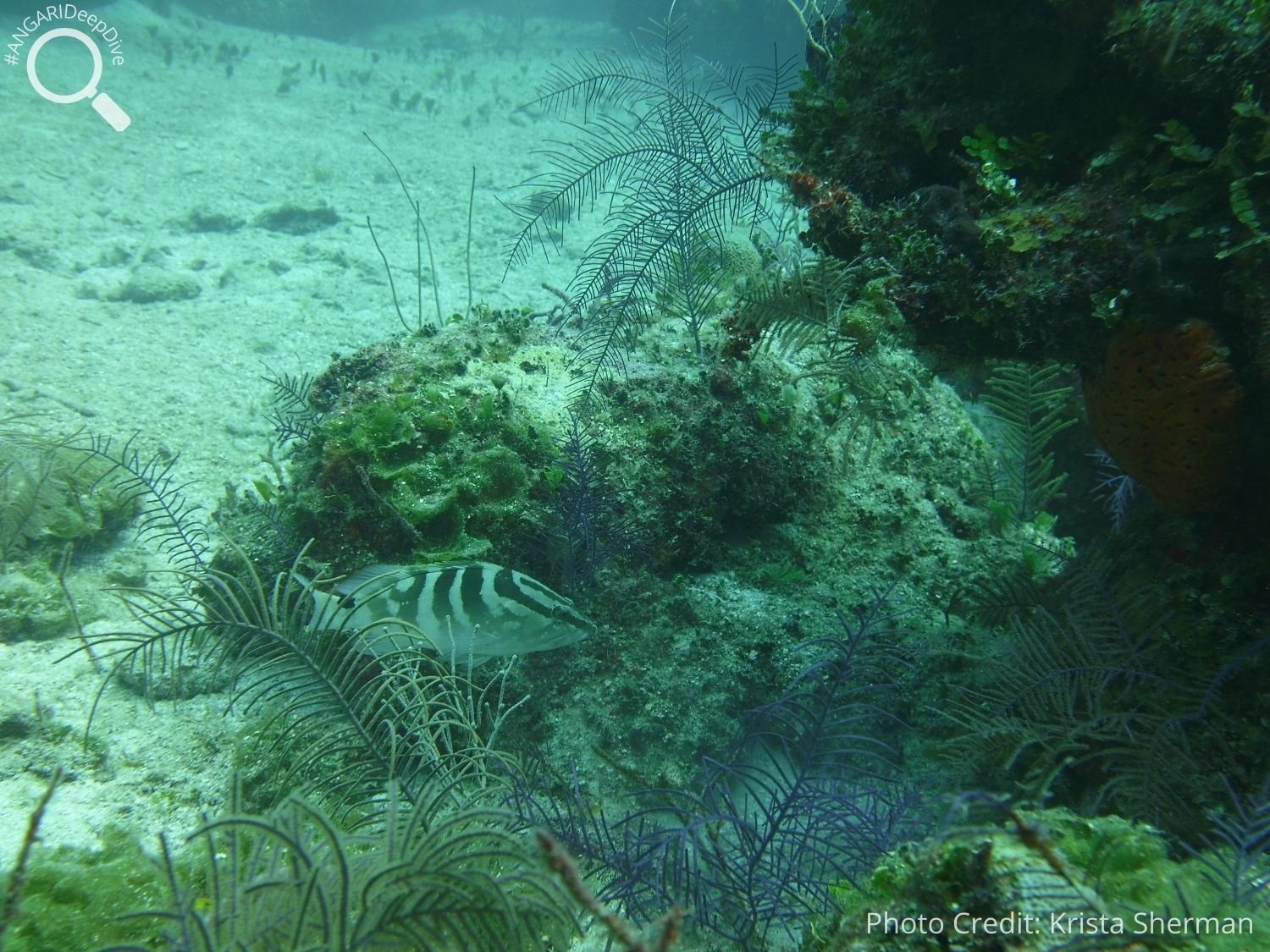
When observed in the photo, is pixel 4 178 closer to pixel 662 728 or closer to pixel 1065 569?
pixel 662 728

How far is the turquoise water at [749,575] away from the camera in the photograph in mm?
1596

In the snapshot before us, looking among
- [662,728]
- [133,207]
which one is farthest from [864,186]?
[133,207]

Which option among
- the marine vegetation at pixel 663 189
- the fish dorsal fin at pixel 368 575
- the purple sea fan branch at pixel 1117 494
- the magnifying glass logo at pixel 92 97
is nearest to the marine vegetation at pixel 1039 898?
the fish dorsal fin at pixel 368 575

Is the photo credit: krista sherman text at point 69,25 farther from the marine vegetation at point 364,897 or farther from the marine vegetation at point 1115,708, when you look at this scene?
the marine vegetation at point 1115,708

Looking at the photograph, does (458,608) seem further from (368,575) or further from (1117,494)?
(1117,494)

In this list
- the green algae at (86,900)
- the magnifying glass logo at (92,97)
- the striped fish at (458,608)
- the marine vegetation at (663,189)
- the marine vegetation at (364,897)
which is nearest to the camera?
the marine vegetation at (364,897)

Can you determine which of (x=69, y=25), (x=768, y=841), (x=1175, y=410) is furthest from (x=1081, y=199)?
(x=69, y=25)

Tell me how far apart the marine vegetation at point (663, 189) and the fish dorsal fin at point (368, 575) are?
1.46 meters

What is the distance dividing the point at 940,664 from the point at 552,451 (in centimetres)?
238

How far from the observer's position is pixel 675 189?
3.14 meters

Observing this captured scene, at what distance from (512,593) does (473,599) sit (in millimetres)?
158

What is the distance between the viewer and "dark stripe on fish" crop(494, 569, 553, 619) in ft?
7.55

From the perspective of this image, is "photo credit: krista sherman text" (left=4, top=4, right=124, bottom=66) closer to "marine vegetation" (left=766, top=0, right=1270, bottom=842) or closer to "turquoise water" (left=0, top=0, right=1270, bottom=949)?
"turquoise water" (left=0, top=0, right=1270, bottom=949)

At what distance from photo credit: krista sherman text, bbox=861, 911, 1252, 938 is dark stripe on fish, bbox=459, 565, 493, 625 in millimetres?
1661
